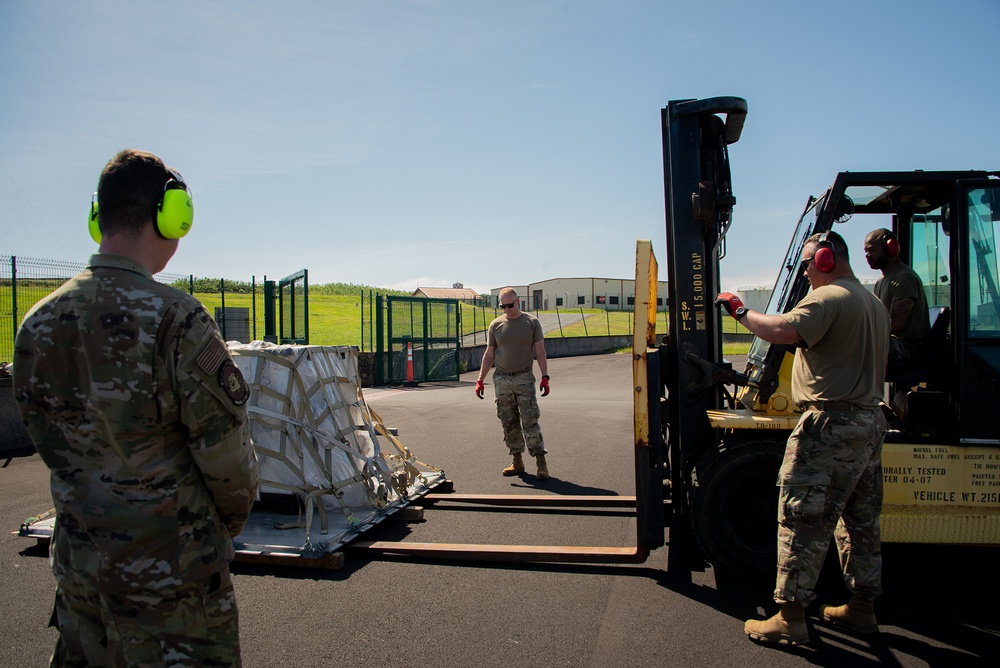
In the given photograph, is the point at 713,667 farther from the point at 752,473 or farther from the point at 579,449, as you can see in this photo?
the point at 579,449

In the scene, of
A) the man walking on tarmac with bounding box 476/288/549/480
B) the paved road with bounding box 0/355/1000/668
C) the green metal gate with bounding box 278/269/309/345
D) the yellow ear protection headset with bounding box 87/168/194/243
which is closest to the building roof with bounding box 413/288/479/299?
the green metal gate with bounding box 278/269/309/345

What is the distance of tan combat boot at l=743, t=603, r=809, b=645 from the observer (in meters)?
3.64

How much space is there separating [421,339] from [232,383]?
1738cm

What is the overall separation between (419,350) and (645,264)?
606 inches

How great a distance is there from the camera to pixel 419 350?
19.4 metres

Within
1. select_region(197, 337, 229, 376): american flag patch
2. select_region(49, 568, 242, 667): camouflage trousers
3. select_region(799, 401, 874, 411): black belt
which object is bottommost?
select_region(49, 568, 242, 667): camouflage trousers

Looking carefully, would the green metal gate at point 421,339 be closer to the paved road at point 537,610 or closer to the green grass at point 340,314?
the green grass at point 340,314

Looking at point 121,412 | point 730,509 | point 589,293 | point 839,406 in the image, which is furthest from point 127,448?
point 589,293

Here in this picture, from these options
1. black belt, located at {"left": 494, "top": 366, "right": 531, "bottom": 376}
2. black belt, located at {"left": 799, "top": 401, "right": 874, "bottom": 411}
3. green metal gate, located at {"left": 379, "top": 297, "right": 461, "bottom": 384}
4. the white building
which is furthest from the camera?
the white building

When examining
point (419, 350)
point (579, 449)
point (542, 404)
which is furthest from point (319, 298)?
point (579, 449)

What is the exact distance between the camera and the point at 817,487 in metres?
3.65

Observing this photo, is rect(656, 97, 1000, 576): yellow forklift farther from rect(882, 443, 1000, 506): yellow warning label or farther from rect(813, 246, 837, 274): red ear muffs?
rect(813, 246, 837, 274): red ear muffs

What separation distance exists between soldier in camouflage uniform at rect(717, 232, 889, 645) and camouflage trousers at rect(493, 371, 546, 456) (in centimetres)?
402

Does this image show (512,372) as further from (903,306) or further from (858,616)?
→ (858,616)
